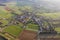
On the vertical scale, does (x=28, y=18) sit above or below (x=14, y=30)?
above

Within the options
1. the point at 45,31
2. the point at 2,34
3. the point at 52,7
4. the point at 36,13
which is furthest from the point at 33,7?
the point at 2,34

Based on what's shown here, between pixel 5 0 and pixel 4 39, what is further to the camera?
pixel 5 0

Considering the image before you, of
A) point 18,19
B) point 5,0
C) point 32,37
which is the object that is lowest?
point 32,37

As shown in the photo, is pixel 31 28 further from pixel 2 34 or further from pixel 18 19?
pixel 2 34

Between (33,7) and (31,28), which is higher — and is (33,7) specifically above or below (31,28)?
above

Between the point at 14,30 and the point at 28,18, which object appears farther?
the point at 28,18

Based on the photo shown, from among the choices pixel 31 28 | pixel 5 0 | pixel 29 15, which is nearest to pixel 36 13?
pixel 29 15

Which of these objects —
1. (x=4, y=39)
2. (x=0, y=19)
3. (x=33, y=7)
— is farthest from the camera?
(x=33, y=7)

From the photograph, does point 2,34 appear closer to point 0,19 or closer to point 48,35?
point 0,19

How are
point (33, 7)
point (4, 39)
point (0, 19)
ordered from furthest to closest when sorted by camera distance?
1. point (33, 7)
2. point (0, 19)
3. point (4, 39)
